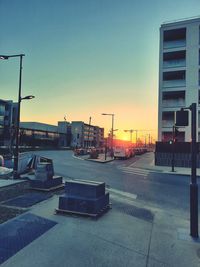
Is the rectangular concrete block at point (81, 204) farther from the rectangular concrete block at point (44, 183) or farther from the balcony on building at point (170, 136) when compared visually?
the balcony on building at point (170, 136)

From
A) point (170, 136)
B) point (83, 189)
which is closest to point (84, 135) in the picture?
point (170, 136)

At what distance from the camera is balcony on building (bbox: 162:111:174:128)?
108 ft

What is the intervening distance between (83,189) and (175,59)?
33.4 m

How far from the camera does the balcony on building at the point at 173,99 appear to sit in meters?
33.2

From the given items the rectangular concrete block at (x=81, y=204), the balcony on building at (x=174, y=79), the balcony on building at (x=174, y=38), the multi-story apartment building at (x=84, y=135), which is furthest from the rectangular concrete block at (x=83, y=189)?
the multi-story apartment building at (x=84, y=135)

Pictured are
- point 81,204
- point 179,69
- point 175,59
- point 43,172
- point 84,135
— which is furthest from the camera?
point 84,135

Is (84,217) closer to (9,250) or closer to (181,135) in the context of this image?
(9,250)

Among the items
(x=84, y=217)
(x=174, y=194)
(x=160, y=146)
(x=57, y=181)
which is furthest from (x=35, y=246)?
(x=160, y=146)

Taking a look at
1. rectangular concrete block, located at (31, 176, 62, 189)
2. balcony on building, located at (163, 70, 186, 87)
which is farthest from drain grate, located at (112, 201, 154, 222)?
balcony on building, located at (163, 70, 186, 87)

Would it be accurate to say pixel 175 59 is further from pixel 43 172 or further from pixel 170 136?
pixel 43 172

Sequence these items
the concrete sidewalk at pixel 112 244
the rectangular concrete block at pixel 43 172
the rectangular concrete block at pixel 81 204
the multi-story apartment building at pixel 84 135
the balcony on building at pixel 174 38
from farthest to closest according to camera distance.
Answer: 1. the multi-story apartment building at pixel 84 135
2. the balcony on building at pixel 174 38
3. the rectangular concrete block at pixel 43 172
4. the rectangular concrete block at pixel 81 204
5. the concrete sidewalk at pixel 112 244

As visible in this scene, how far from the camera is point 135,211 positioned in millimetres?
8242

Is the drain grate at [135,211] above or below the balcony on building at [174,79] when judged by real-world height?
below

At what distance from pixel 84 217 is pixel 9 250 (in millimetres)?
2570
